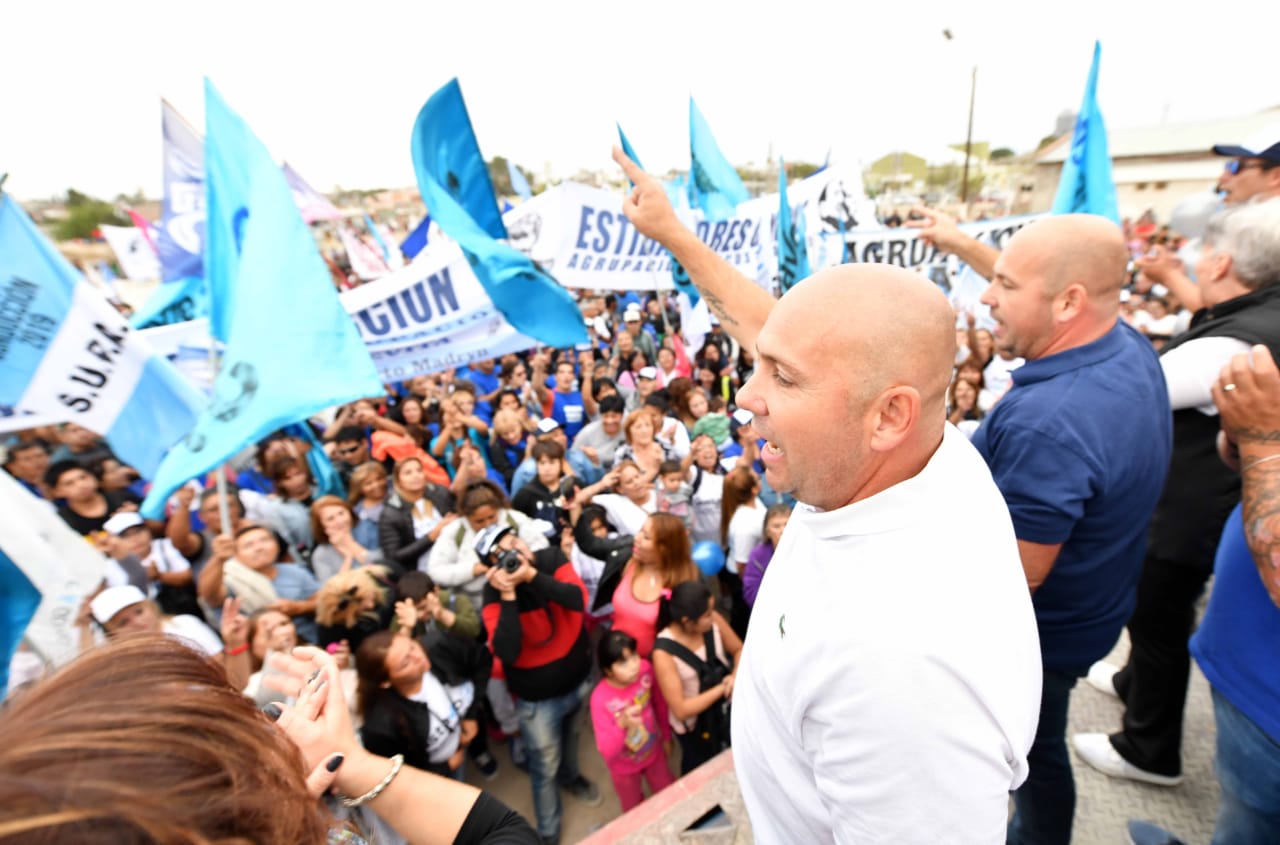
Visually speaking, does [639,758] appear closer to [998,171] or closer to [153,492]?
[153,492]

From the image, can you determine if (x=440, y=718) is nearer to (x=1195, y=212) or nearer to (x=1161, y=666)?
(x=1161, y=666)

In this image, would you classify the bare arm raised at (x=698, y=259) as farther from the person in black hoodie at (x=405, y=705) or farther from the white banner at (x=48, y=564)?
the white banner at (x=48, y=564)

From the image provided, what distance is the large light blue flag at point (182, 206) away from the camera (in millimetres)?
6945

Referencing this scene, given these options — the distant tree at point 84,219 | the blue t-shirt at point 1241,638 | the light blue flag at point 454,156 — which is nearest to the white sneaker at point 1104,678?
the blue t-shirt at point 1241,638

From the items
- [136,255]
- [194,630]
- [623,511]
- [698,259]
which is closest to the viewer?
[698,259]

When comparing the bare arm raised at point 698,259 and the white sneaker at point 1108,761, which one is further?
the white sneaker at point 1108,761

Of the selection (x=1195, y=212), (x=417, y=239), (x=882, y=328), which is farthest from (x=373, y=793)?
(x=417, y=239)

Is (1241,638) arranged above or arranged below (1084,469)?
below

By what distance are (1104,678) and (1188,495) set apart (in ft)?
3.85

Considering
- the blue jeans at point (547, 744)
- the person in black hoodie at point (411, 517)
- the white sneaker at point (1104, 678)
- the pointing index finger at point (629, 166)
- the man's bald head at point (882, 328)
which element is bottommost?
the blue jeans at point (547, 744)

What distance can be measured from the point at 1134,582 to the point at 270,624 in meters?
3.38

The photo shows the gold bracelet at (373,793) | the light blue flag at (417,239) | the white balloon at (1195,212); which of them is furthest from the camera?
the light blue flag at (417,239)

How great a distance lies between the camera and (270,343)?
3004 mm

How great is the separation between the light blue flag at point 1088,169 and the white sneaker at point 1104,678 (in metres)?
3.65
